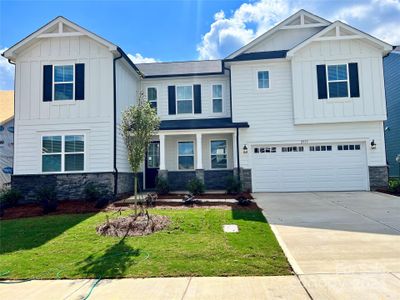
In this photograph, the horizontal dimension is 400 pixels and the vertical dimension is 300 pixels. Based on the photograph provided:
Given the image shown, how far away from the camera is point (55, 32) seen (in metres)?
13.3

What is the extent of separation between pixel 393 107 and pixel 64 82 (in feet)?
60.4

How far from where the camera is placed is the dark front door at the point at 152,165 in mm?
16344

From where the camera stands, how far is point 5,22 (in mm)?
10773

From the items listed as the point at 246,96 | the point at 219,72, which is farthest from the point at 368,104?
the point at 219,72

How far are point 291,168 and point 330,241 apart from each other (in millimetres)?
8550

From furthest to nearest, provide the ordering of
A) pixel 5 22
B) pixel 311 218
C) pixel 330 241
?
pixel 5 22 → pixel 311 218 → pixel 330 241

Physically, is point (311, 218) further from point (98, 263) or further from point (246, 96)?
point (246, 96)

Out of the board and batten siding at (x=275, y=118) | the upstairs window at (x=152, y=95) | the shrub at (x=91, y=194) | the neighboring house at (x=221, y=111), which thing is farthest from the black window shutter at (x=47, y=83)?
the board and batten siding at (x=275, y=118)

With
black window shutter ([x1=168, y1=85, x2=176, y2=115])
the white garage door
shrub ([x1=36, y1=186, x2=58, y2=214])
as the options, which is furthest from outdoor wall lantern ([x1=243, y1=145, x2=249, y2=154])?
shrub ([x1=36, y1=186, x2=58, y2=214])

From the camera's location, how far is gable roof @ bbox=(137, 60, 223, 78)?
16.8m

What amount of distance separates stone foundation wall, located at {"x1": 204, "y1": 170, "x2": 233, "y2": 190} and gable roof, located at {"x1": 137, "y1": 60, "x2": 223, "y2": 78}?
5.21m

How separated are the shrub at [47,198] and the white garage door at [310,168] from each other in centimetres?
853

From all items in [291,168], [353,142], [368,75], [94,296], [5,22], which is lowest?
[94,296]

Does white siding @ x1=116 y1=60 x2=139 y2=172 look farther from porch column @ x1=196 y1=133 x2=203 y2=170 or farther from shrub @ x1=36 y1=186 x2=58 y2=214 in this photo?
porch column @ x1=196 y1=133 x2=203 y2=170
